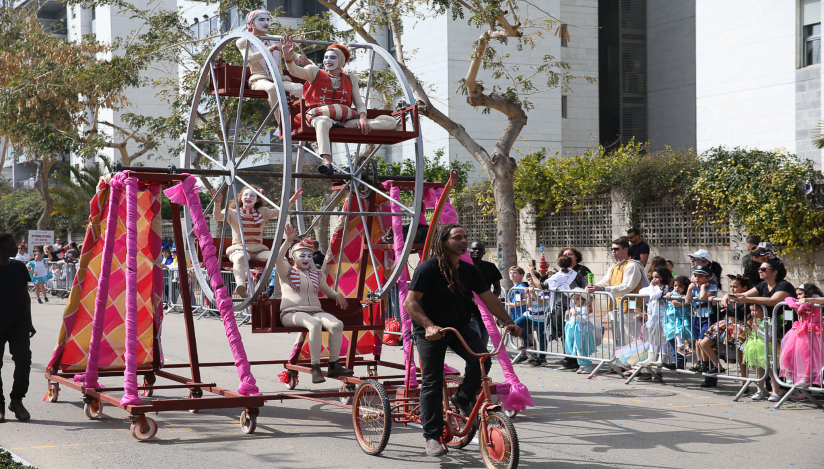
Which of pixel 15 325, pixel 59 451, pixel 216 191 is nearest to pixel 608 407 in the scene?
pixel 216 191

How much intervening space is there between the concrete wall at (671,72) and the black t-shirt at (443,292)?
25.2 m

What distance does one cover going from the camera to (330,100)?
336 inches

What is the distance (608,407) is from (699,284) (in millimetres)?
2236

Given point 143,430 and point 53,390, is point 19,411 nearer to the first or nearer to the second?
point 53,390

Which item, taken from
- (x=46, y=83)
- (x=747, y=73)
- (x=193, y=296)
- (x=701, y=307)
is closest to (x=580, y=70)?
(x=747, y=73)

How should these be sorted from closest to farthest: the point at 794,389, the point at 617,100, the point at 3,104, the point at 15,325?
the point at 15,325 → the point at 794,389 → the point at 3,104 → the point at 617,100

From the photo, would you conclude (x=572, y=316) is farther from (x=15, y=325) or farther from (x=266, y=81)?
(x=15, y=325)

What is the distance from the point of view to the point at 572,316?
11578 millimetres

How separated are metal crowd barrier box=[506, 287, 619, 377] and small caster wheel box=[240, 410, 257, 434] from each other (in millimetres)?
5150

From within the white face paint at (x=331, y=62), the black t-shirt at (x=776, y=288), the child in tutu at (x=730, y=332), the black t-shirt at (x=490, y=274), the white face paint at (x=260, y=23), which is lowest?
the child in tutu at (x=730, y=332)

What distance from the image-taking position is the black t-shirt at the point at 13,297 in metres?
8.16

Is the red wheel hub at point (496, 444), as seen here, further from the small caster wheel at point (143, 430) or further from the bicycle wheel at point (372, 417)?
the small caster wheel at point (143, 430)

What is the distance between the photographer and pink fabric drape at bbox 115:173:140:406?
24.3 ft

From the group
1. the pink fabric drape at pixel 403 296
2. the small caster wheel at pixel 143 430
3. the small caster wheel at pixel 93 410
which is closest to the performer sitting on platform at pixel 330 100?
the pink fabric drape at pixel 403 296
